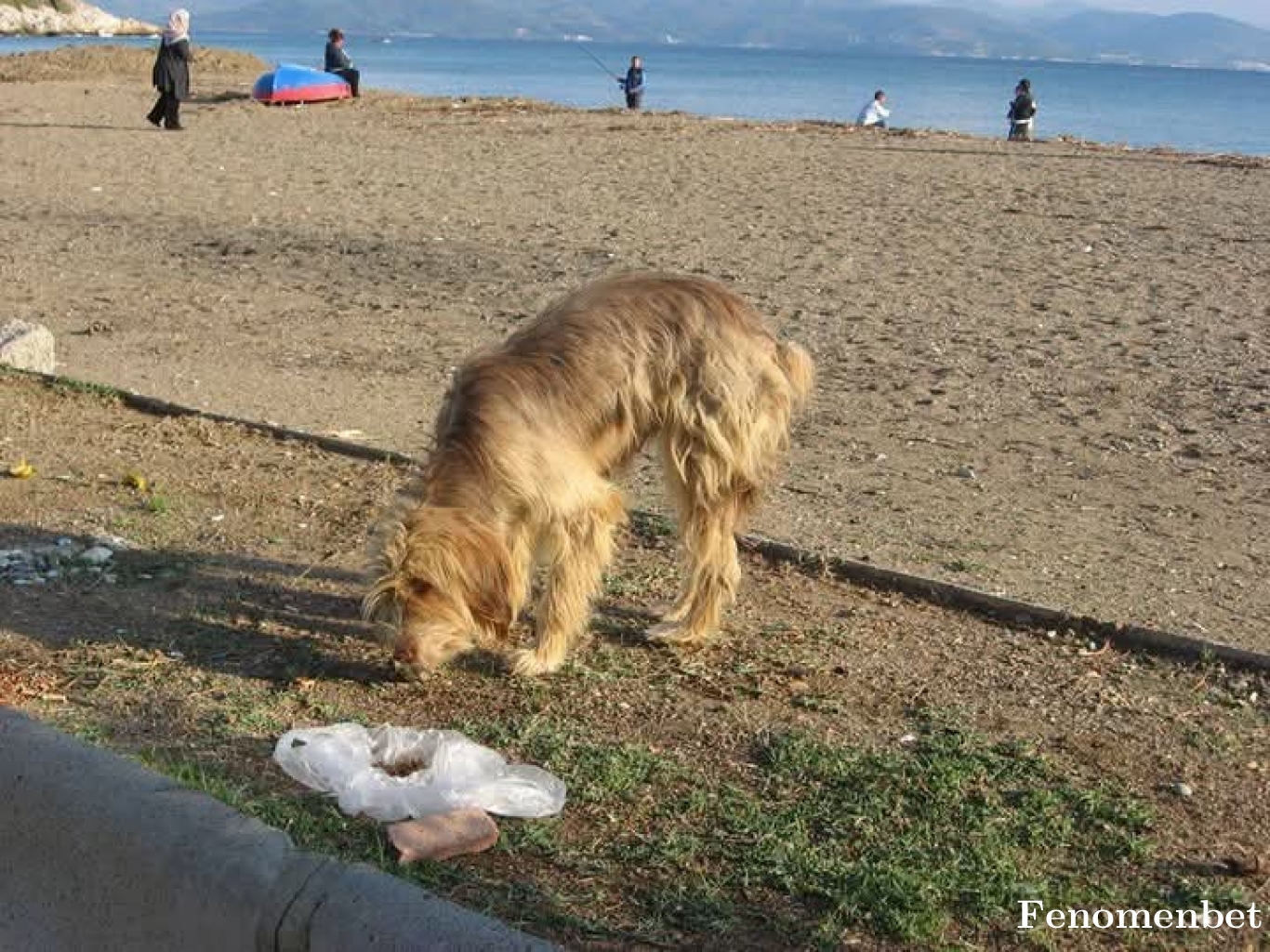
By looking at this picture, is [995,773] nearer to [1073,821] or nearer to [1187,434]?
[1073,821]

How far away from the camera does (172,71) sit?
85.7 ft

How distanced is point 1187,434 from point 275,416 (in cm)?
565

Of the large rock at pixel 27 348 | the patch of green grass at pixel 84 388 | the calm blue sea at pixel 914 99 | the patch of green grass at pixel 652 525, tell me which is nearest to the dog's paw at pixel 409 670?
the patch of green grass at pixel 652 525

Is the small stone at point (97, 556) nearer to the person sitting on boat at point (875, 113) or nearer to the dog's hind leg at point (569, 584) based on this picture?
the dog's hind leg at point (569, 584)

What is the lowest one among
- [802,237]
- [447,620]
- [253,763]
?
[253,763]

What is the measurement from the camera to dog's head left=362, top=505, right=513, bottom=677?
5402 mm

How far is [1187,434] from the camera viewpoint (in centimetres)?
955

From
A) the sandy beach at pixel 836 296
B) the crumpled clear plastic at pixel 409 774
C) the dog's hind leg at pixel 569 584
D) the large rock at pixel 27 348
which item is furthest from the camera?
the large rock at pixel 27 348

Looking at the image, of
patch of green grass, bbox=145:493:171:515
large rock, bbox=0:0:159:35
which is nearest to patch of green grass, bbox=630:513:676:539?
patch of green grass, bbox=145:493:171:515

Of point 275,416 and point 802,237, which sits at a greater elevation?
point 802,237

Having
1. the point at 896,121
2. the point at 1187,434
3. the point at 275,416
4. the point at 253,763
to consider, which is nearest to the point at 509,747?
the point at 253,763

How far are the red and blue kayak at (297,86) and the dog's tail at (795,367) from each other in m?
27.4

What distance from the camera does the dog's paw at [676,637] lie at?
632cm

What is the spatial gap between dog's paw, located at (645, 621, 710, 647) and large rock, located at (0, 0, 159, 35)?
392 feet
